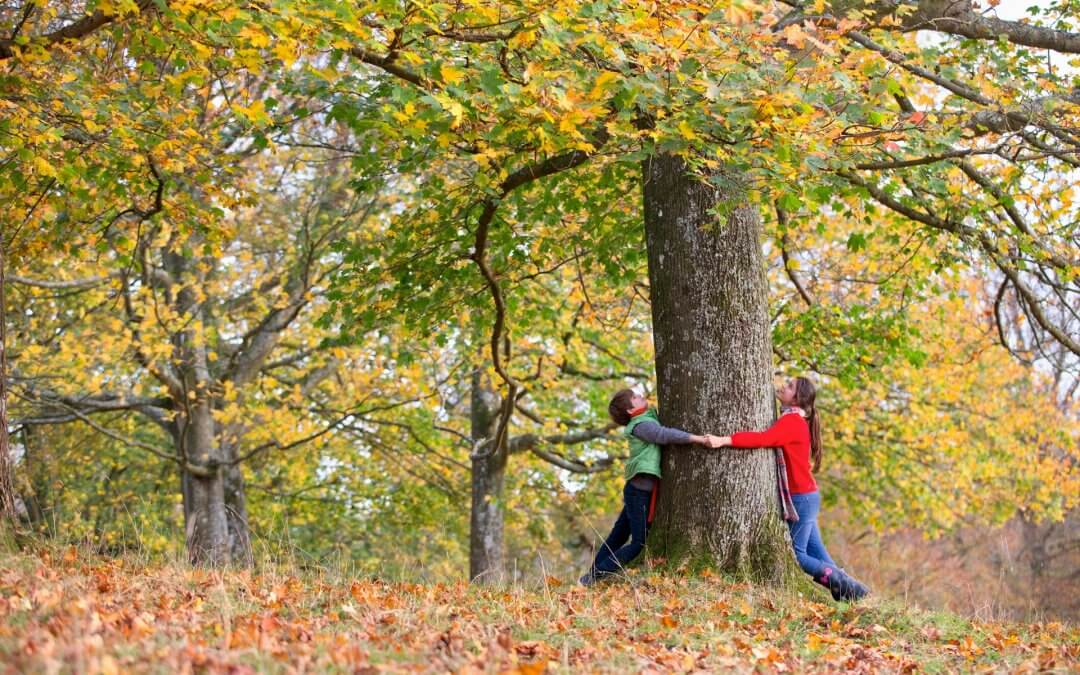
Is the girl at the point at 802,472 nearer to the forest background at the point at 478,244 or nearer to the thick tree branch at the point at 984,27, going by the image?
the forest background at the point at 478,244

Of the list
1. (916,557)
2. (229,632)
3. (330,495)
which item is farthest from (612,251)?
(916,557)

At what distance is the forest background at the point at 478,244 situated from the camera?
6219mm

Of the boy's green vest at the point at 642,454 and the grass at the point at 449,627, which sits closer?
the grass at the point at 449,627

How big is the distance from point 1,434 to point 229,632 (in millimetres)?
2971

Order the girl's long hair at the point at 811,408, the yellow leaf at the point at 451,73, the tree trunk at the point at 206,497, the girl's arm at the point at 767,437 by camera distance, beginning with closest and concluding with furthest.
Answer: the yellow leaf at the point at 451,73 < the girl's arm at the point at 767,437 < the girl's long hair at the point at 811,408 < the tree trunk at the point at 206,497

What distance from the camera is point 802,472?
24.0 ft

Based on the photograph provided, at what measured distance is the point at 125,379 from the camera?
1667 centimetres

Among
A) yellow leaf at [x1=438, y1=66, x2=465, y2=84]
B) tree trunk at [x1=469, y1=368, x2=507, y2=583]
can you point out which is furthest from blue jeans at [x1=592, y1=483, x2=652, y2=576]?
tree trunk at [x1=469, y1=368, x2=507, y2=583]

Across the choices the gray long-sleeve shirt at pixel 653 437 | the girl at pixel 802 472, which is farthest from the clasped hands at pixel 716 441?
the gray long-sleeve shirt at pixel 653 437

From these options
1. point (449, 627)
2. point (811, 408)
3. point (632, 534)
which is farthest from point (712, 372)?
point (449, 627)

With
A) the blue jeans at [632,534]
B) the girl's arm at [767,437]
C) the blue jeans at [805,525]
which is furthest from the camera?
the blue jeans at [632,534]

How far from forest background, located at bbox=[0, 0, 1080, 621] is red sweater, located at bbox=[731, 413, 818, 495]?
20cm

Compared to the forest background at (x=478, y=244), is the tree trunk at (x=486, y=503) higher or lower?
lower

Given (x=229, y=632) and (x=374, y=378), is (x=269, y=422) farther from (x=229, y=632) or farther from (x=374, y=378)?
(x=229, y=632)
